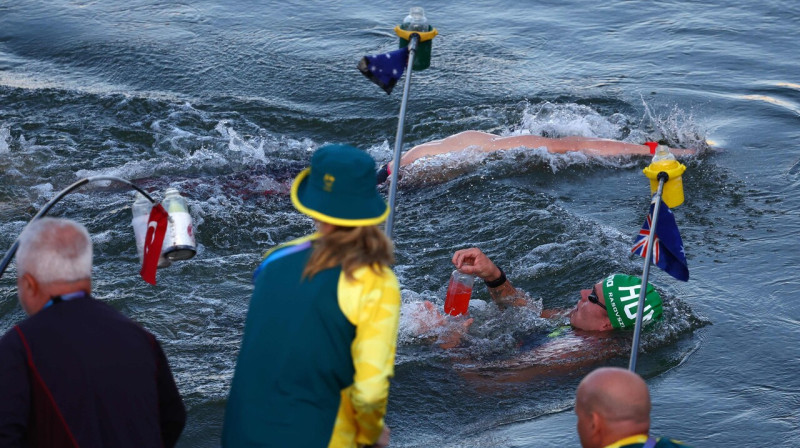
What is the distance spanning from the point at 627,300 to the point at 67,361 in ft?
12.1

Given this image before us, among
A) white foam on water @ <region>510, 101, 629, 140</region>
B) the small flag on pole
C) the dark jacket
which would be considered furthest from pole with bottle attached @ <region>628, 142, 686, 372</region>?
white foam on water @ <region>510, 101, 629, 140</region>

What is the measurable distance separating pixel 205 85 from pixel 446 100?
110 inches

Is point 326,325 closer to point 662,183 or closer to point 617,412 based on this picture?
point 617,412

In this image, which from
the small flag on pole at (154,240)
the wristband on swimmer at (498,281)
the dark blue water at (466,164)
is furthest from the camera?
the wristband on swimmer at (498,281)

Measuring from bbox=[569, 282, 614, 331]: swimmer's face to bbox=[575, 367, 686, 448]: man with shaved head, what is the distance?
2.90 m

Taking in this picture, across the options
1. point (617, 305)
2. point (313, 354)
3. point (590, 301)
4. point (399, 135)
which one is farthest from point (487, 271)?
point (313, 354)

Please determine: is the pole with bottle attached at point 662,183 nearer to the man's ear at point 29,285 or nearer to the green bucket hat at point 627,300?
the green bucket hat at point 627,300

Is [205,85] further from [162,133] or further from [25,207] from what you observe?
[25,207]

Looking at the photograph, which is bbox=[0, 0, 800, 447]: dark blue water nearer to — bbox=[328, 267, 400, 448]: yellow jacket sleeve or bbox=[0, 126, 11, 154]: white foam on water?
bbox=[0, 126, 11, 154]: white foam on water

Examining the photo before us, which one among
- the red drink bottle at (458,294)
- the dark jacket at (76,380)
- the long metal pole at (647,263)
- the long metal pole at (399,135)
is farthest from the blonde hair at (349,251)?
the red drink bottle at (458,294)

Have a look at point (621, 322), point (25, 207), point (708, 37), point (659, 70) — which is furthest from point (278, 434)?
point (708, 37)

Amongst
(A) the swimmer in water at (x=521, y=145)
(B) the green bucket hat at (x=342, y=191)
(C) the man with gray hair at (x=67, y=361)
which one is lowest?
(A) the swimmer in water at (x=521, y=145)

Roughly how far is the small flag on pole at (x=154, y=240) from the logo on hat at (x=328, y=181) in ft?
3.43

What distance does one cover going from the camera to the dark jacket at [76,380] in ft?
9.13
